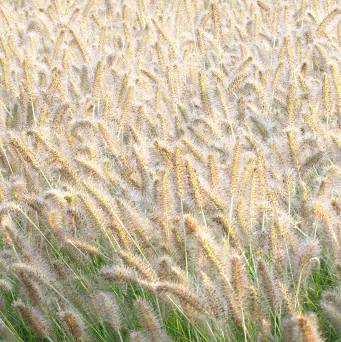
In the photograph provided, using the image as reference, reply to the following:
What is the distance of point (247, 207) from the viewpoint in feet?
9.37

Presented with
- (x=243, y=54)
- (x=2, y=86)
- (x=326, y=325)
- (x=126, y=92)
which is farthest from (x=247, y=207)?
(x=2, y=86)

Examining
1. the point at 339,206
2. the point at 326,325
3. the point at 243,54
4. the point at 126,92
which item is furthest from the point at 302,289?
the point at 243,54

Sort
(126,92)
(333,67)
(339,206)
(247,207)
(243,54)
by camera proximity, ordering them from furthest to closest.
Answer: (243,54), (126,92), (333,67), (247,207), (339,206)

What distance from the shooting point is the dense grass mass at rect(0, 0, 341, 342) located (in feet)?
8.04

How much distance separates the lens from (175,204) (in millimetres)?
3066

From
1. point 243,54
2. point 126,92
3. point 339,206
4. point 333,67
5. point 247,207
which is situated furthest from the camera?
point 243,54

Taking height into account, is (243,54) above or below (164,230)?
above

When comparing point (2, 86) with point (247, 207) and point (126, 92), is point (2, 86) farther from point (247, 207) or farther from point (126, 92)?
point (247, 207)

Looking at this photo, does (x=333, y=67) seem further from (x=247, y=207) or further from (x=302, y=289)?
(x=302, y=289)

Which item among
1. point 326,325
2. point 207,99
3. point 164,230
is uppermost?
point 207,99

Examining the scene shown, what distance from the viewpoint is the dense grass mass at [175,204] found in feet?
8.04

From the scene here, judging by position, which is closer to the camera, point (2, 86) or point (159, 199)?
point (159, 199)

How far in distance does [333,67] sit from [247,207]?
1202 millimetres

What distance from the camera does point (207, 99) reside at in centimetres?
383
